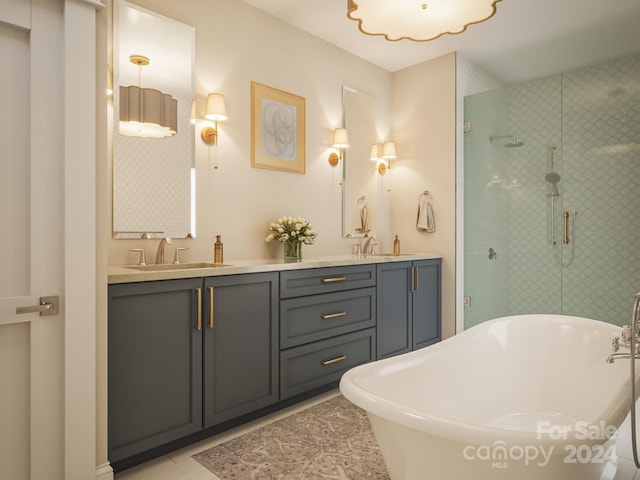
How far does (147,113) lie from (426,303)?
2.74 meters

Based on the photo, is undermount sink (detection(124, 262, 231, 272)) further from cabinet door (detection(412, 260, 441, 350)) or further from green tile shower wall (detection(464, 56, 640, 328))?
green tile shower wall (detection(464, 56, 640, 328))

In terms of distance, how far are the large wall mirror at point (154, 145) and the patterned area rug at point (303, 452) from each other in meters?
1.32

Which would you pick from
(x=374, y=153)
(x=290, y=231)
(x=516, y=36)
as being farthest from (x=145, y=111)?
(x=516, y=36)

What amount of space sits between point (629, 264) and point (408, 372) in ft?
8.98

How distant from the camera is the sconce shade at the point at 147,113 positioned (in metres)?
2.47

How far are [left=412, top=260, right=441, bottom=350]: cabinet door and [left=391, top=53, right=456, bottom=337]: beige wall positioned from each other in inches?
4.7

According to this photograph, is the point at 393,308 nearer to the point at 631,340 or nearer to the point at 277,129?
the point at 277,129

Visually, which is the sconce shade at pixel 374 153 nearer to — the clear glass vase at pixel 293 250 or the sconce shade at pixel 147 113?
the clear glass vase at pixel 293 250

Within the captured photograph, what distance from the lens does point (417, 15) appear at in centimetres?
205

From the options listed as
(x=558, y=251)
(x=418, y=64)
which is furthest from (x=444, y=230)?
(x=418, y=64)

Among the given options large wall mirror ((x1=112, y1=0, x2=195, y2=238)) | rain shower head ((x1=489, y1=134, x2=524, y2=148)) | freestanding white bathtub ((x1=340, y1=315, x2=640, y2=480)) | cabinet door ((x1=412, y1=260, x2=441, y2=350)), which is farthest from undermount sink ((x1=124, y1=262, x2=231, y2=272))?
rain shower head ((x1=489, y1=134, x2=524, y2=148))

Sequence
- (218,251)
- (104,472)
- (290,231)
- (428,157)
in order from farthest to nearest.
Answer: (428,157), (290,231), (218,251), (104,472)

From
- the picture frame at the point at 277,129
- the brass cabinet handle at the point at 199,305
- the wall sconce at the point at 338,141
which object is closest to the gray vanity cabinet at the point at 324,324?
the brass cabinet handle at the point at 199,305

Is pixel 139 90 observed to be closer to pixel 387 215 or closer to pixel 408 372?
pixel 408 372
